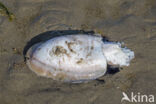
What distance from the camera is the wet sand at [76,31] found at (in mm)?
3795

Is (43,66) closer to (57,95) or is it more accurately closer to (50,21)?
(57,95)

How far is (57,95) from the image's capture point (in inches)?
148

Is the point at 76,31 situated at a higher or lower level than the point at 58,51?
higher

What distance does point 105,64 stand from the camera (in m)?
3.96

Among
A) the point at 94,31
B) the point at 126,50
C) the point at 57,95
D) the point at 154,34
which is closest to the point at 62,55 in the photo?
the point at 57,95

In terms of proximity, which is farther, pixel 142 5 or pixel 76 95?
pixel 142 5

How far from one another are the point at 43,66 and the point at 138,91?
2.12 m

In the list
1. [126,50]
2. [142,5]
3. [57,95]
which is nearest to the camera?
[57,95]

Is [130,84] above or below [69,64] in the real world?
below

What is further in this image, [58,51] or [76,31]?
[76,31]

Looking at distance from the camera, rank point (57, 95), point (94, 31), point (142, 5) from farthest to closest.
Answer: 1. point (142, 5)
2. point (94, 31)
3. point (57, 95)

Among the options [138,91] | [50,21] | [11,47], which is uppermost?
[50,21]

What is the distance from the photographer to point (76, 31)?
459cm

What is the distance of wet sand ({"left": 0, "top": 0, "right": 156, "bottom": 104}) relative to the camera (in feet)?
12.5
